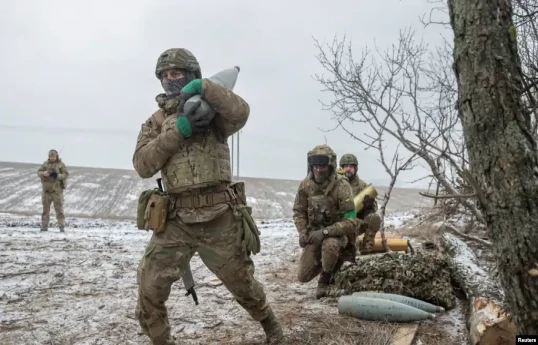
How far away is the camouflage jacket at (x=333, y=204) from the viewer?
498 centimetres

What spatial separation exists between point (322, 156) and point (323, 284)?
1.36m

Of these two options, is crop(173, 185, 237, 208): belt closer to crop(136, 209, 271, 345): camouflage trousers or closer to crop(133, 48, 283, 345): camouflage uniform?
crop(133, 48, 283, 345): camouflage uniform

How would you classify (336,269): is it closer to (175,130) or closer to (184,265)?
(184,265)

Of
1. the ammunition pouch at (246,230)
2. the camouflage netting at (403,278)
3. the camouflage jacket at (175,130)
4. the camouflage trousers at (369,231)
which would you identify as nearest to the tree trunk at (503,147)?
the camouflage jacket at (175,130)

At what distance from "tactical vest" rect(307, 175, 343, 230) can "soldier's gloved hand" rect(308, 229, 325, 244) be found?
227mm

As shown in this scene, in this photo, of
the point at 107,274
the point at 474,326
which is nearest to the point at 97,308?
the point at 107,274

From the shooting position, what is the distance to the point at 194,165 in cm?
341

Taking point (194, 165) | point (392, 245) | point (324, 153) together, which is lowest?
point (392, 245)

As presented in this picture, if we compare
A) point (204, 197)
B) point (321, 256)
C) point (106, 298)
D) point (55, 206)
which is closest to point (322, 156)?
point (321, 256)

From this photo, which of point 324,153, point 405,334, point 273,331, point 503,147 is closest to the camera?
point 503,147

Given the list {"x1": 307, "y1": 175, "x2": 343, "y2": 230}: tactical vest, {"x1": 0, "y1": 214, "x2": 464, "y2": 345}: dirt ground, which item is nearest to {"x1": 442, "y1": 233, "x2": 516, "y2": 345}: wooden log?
{"x1": 0, "y1": 214, "x2": 464, "y2": 345}: dirt ground

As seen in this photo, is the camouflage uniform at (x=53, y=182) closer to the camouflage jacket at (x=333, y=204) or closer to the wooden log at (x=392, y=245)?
the wooden log at (x=392, y=245)

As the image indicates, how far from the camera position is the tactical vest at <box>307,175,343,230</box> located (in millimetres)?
5156

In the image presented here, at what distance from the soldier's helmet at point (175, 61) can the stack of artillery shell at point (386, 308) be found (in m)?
2.42
